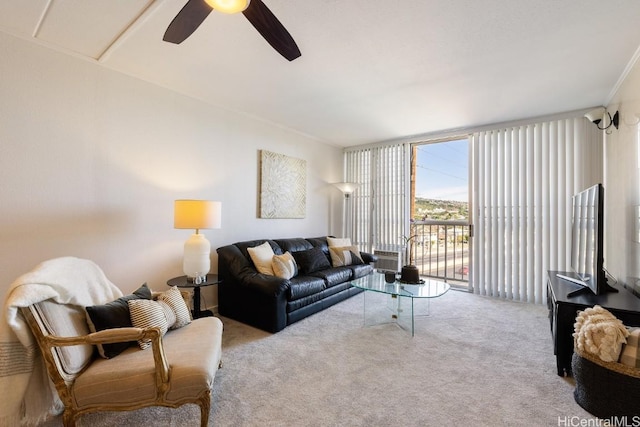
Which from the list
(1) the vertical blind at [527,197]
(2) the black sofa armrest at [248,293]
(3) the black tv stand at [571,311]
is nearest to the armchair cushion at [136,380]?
(2) the black sofa armrest at [248,293]

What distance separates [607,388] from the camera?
5.38 ft

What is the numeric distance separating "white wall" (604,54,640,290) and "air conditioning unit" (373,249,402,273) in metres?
2.59

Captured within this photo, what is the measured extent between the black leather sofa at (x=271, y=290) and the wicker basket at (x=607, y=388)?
2283mm

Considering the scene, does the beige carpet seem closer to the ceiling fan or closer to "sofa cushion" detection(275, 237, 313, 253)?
"sofa cushion" detection(275, 237, 313, 253)

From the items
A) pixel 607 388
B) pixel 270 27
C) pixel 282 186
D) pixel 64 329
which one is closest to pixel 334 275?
pixel 282 186

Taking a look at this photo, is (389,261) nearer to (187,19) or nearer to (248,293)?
(248,293)

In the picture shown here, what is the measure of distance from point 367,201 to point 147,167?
380cm

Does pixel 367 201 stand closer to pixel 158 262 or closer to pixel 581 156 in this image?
pixel 581 156

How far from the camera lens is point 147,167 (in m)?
2.95

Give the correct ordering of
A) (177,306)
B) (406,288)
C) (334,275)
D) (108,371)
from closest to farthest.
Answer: (108,371) → (177,306) → (406,288) → (334,275)

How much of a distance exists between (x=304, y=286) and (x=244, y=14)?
2.49m

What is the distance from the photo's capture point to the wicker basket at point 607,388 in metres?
1.58

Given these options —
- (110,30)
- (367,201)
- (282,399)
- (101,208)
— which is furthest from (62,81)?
(367,201)

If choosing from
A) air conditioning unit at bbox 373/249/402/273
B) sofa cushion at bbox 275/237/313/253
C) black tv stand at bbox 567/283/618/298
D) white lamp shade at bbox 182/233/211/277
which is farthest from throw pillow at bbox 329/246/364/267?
black tv stand at bbox 567/283/618/298
